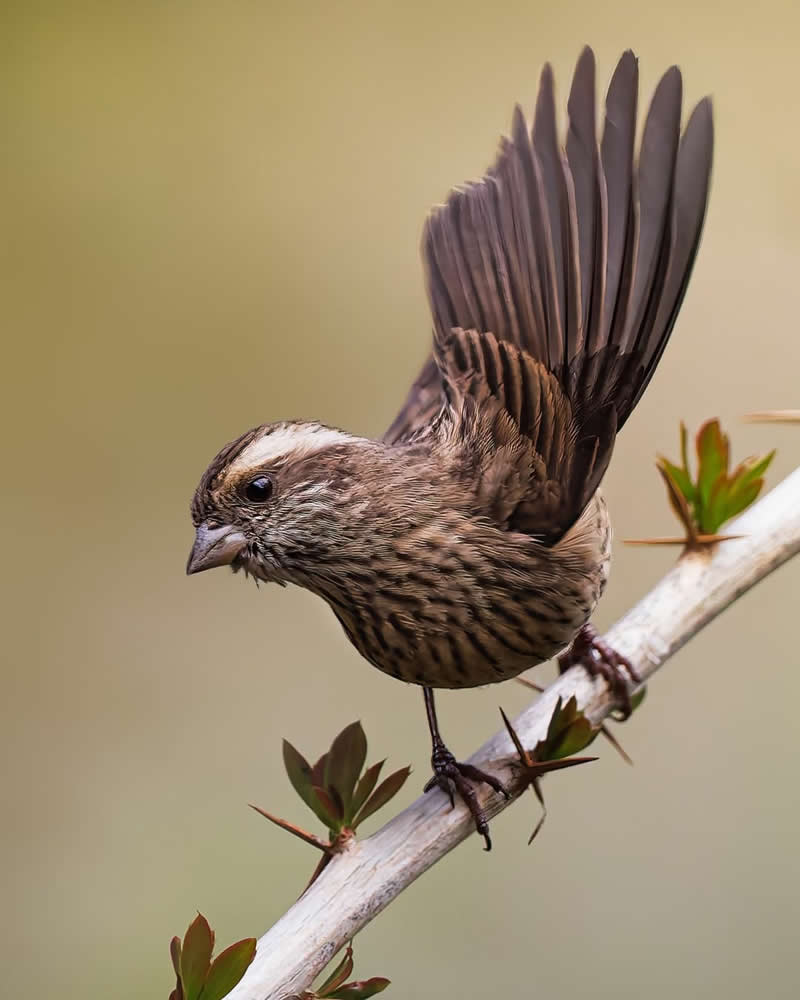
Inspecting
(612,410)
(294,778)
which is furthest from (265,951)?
(612,410)

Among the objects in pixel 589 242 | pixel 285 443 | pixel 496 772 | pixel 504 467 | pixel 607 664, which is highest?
pixel 589 242

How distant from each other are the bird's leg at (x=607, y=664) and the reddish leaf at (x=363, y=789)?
0.56 meters

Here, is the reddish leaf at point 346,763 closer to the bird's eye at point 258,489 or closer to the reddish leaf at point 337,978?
the reddish leaf at point 337,978

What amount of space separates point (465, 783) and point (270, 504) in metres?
0.66

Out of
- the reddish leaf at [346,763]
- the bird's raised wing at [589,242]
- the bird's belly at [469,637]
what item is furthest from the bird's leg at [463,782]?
the bird's raised wing at [589,242]

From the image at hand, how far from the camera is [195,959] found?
1.65 metres

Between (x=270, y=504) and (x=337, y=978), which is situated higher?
(x=270, y=504)

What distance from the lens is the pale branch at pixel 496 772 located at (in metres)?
1.79

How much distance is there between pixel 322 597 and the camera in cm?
275

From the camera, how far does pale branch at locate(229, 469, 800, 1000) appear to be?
1789 mm

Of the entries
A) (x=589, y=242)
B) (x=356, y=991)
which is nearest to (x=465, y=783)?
(x=356, y=991)

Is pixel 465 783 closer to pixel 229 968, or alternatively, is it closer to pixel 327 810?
pixel 327 810

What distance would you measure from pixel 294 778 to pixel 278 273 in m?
3.20

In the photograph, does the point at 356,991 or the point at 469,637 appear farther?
the point at 469,637
